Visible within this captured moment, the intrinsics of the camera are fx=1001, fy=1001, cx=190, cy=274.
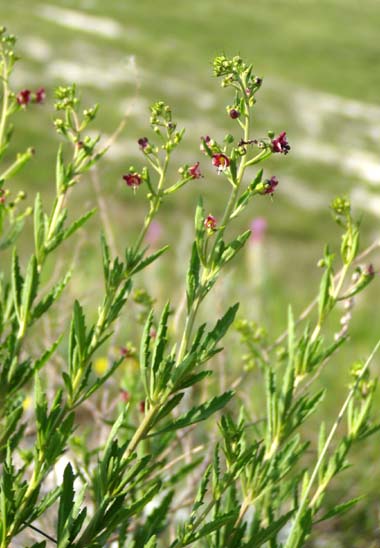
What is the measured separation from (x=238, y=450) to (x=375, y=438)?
2.14m

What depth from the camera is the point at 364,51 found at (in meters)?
30.9

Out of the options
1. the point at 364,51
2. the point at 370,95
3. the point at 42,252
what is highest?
the point at 364,51

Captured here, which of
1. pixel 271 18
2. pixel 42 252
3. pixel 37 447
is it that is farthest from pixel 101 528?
pixel 271 18

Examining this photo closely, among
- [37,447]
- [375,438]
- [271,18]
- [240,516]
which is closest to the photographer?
[37,447]

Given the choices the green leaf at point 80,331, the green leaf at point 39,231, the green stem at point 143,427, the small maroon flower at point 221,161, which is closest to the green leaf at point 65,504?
the green stem at point 143,427

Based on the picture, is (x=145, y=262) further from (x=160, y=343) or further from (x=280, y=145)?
(x=280, y=145)

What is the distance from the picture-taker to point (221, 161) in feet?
4.76

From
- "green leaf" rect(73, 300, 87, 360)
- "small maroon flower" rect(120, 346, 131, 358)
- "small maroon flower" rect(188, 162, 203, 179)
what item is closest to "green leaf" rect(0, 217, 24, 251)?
"small maroon flower" rect(120, 346, 131, 358)

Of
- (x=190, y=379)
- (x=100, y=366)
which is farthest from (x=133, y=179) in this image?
(x=100, y=366)

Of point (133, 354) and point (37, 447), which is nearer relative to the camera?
point (37, 447)

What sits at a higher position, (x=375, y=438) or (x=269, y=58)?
(x=269, y=58)

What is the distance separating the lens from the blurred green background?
19.8 metres

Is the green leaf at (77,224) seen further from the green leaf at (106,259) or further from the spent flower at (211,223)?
the spent flower at (211,223)

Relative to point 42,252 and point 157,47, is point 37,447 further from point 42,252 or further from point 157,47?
point 157,47
